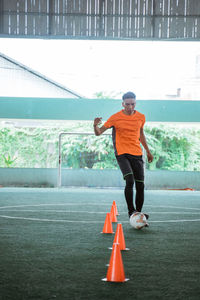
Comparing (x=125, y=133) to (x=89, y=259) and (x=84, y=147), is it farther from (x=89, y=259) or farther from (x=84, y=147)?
(x=84, y=147)

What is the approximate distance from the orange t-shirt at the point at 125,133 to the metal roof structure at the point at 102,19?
10277mm

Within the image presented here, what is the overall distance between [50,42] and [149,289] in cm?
1445

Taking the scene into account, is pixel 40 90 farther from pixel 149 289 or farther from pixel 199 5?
pixel 149 289

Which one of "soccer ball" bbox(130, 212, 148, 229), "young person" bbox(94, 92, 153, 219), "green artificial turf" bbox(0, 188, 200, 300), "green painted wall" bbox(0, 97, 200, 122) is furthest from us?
"green painted wall" bbox(0, 97, 200, 122)

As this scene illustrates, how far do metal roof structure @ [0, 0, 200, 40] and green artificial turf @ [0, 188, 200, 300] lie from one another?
10441 millimetres

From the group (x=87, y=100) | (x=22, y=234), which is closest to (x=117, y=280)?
(x=22, y=234)

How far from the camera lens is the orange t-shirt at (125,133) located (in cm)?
622

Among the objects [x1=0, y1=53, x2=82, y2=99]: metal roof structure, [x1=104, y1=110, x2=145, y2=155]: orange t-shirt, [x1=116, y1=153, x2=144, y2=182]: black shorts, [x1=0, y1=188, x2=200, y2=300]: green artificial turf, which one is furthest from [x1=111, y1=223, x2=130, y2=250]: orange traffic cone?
[x1=0, y1=53, x2=82, y2=99]: metal roof structure

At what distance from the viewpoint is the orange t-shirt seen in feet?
20.4

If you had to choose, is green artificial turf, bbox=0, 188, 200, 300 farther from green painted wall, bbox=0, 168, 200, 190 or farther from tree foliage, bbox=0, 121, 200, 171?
tree foliage, bbox=0, 121, 200, 171

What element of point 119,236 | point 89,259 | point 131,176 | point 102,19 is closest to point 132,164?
point 131,176

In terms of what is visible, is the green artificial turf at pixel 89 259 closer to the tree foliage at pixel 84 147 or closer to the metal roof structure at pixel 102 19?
the tree foliage at pixel 84 147

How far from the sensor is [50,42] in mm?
16562

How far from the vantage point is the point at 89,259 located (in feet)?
12.5
